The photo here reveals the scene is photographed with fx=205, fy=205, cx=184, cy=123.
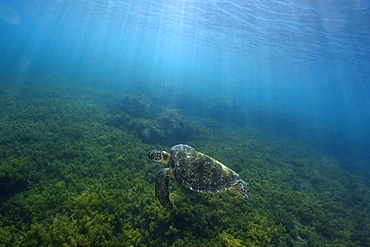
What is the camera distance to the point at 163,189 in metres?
6.64

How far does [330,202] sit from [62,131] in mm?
17795

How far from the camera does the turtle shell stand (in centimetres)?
673

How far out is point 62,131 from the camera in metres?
14.2

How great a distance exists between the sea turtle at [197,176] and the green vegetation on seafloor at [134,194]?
3.09 feet

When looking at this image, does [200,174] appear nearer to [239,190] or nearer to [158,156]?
[239,190]

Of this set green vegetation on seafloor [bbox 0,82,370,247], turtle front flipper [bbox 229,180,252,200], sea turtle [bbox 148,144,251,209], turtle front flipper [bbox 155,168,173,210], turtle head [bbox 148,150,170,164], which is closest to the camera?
green vegetation on seafloor [bbox 0,82,370,247]

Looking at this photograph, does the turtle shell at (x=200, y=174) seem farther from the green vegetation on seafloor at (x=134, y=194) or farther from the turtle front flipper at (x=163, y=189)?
the green vegetation on seafloor at (x=134, y=194)

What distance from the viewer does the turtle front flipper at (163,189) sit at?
6.33 m

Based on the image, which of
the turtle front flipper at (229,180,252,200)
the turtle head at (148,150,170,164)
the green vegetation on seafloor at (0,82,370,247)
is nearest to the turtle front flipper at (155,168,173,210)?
the turtle head at (148,150,170,164)

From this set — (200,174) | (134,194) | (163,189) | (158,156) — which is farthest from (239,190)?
(134,194)

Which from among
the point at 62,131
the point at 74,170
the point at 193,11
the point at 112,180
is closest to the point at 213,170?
the point at 112,180

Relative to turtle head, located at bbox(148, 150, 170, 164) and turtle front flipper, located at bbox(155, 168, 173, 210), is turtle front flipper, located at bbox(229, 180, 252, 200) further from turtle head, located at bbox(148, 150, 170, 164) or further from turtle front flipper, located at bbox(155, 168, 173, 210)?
turtle head, located at bbox(148, 150, 170, 164)

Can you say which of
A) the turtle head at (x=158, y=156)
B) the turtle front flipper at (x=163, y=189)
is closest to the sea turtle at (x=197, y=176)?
the turtle front flipper at (x=163, y=189)

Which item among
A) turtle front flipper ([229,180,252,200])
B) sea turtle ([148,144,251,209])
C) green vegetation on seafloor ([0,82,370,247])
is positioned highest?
sea turtle ([148,144,251,209])
